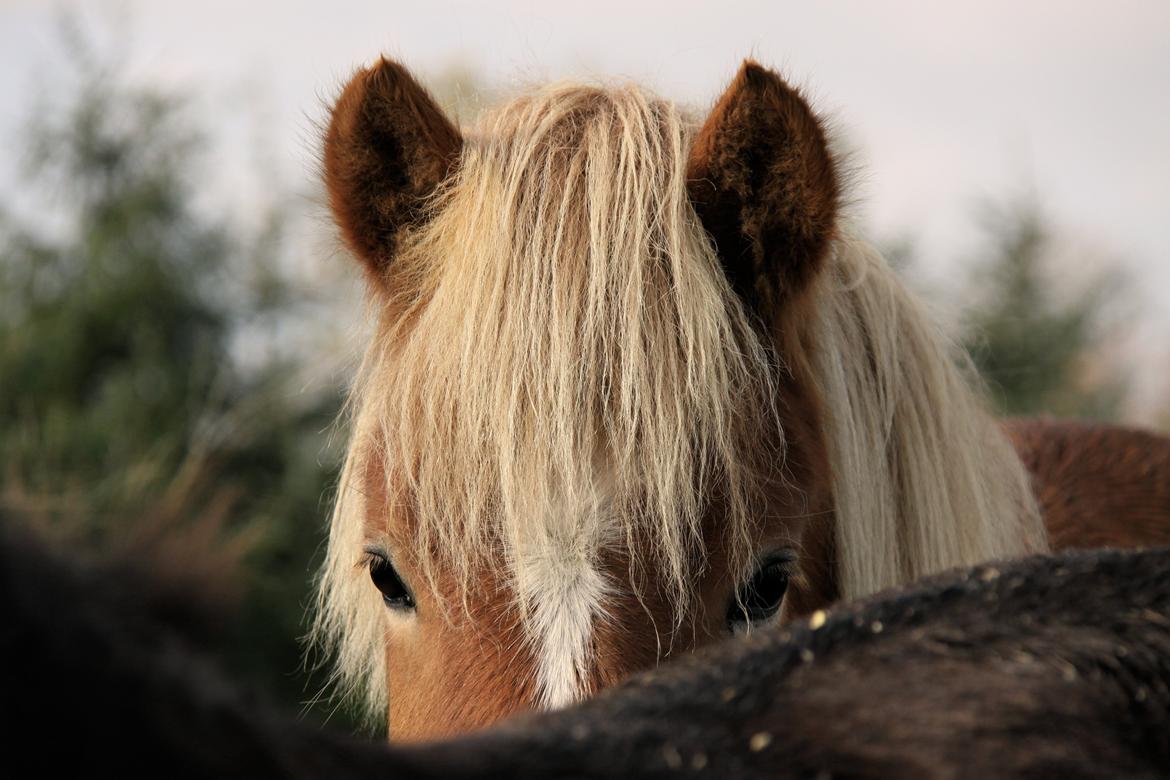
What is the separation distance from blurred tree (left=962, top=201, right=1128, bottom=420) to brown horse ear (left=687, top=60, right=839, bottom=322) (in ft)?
30.1

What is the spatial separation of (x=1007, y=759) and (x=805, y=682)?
18 cm

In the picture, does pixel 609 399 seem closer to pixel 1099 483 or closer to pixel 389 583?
pixel 389 583

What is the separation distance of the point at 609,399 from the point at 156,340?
26.0ft

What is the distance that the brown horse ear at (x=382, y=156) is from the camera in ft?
6.51

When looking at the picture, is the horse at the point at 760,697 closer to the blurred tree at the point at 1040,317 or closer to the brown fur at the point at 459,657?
the brown fur at the point at 459,657

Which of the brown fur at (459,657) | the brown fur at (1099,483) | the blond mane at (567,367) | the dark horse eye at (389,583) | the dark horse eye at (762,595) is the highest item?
the blond mane at (567,367)

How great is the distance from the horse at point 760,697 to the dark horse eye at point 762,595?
621 mm

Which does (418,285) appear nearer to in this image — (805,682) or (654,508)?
(654,508)

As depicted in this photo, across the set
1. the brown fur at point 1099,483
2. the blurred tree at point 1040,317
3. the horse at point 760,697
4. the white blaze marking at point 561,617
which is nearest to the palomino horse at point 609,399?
the white blaze marking at point 561,617

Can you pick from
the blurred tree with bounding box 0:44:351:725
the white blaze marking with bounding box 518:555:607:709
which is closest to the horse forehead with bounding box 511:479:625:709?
the white blaze marking with bounding box 518:555:607:709

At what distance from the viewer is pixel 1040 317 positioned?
441 inches

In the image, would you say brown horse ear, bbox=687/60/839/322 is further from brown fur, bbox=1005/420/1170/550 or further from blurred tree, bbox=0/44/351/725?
blurred tree, bbox=0/44/351/725

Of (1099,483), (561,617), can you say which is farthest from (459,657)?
(1099,483)

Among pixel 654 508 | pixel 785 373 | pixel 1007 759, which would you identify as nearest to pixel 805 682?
pixel 1007 759
